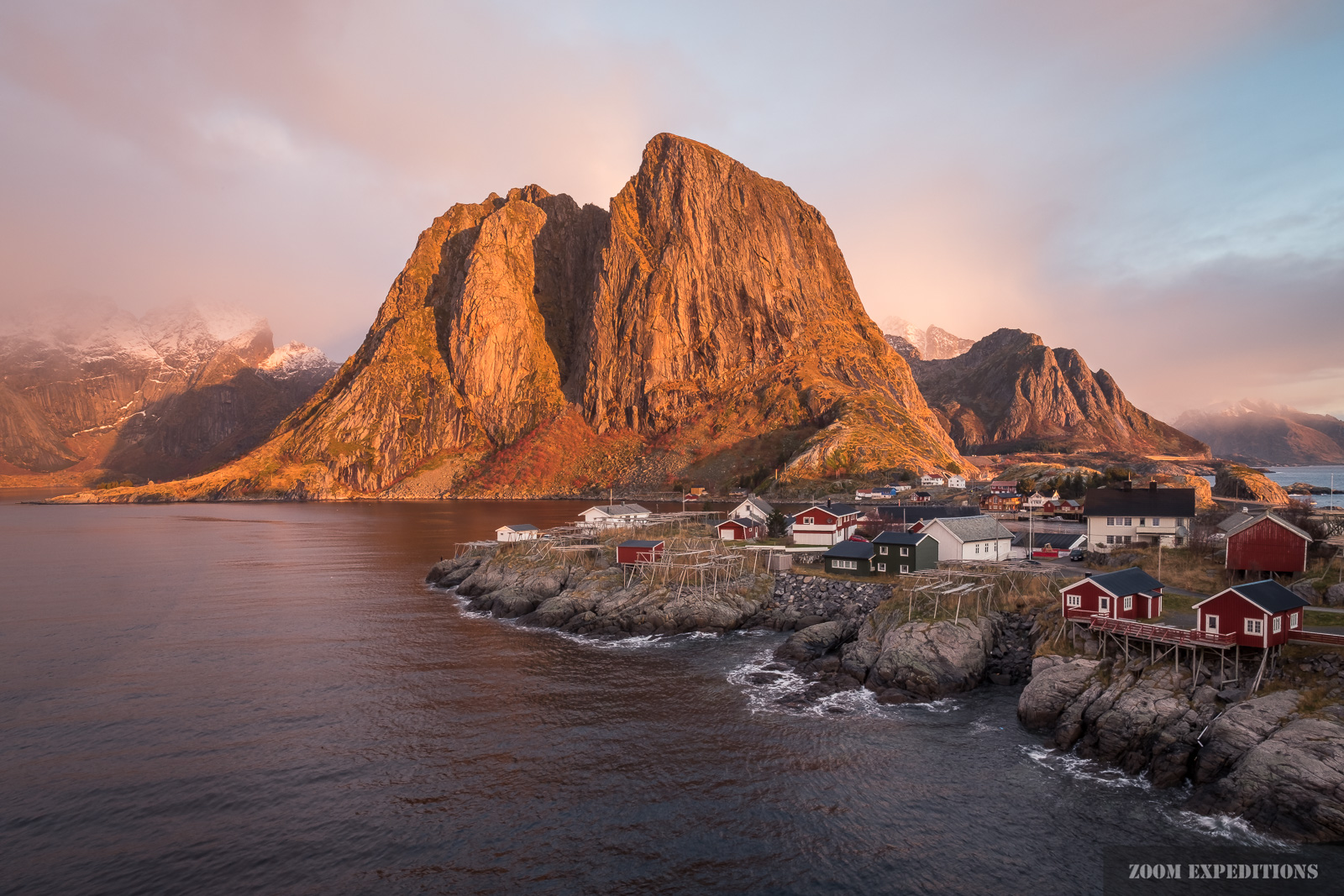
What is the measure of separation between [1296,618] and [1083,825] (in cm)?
1704

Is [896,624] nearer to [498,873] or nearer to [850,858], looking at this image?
[850,858]

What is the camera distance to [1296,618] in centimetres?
3139

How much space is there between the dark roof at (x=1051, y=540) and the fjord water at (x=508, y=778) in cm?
3338

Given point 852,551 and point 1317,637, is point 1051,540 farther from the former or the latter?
point 1317,637

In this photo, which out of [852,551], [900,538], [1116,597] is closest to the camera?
[1116,597]

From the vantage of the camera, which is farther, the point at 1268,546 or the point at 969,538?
the point at 969,538

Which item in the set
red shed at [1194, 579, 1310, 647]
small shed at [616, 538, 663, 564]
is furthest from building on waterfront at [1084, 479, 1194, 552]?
small shed at [616, 538, 663, 564]

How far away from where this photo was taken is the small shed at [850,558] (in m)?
58.2

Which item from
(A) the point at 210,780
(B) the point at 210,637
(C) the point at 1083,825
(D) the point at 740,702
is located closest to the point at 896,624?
(D) the point at 740,702

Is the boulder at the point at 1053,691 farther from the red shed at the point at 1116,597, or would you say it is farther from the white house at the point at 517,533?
the white house at the point at 517,533

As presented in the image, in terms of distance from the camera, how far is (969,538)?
58.9m

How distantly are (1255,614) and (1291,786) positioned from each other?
946 centimetres

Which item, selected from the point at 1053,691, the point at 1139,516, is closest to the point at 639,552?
the point at 1053,691

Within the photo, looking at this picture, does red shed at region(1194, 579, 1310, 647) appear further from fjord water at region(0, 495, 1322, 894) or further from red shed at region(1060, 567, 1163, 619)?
fjord water at region(0, 495, 1322, 894)
